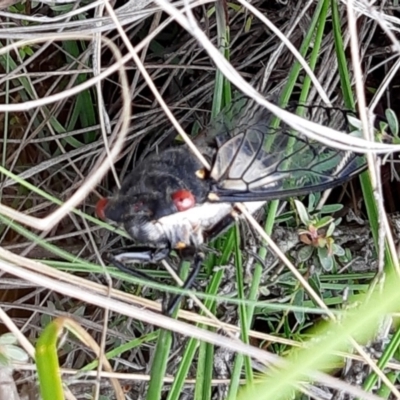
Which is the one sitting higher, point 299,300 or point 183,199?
point 183,199

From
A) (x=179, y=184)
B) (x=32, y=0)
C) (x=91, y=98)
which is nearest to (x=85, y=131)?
(x=91, y=98)

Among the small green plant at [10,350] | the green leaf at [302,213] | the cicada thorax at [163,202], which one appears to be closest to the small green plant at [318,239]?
the green leaf at [302,213]

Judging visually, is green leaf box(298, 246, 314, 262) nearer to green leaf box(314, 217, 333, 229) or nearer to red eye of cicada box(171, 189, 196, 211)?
green leaf box(314, 217, 333, 229)

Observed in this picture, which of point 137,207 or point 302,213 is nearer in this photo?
point 137,207

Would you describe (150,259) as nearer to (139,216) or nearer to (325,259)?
(139,216)

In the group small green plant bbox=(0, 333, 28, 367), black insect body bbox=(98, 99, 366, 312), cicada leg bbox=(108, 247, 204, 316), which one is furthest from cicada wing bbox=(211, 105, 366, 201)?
small green plant bbox=(0, 333, 28, 367)

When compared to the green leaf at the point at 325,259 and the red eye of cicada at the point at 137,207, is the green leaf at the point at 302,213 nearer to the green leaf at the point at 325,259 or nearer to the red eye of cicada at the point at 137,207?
the green leaf at the point at 325,259

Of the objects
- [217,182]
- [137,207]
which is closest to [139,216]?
[137,207]
